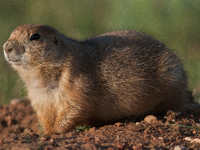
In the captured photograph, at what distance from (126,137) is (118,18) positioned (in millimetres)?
6301

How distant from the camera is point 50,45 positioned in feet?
16.0

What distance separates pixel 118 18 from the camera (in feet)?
32.6

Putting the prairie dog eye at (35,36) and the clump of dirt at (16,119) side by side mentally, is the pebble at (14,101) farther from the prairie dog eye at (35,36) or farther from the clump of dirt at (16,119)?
the prairie dog eye at (35,36)

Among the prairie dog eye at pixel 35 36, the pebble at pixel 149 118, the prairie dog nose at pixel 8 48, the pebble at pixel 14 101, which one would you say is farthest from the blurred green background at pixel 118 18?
the prairie dog nose at pixel 8 48

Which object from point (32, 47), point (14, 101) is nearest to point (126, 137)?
point (32, 47)

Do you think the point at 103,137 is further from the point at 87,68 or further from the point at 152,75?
the point at 152,75

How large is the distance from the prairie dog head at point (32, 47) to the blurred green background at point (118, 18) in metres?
4.71

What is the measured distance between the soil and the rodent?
30 centimetres

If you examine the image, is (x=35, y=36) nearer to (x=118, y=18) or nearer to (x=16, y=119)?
(x=16, y=119)

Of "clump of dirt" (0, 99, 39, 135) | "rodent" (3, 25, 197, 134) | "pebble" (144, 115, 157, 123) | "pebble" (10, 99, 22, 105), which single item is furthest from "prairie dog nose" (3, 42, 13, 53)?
"pebble" (10, 99, 22, 105)

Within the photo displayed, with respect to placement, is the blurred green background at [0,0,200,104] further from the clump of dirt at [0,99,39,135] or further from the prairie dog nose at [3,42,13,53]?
the prairie dog nose at [3,42,13,53]

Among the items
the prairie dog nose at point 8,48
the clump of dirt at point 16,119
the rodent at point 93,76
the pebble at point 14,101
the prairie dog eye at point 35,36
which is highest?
the prairie dog eye at point 35,36

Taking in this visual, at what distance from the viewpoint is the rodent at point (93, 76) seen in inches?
189

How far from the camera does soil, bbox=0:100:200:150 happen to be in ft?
12.5
